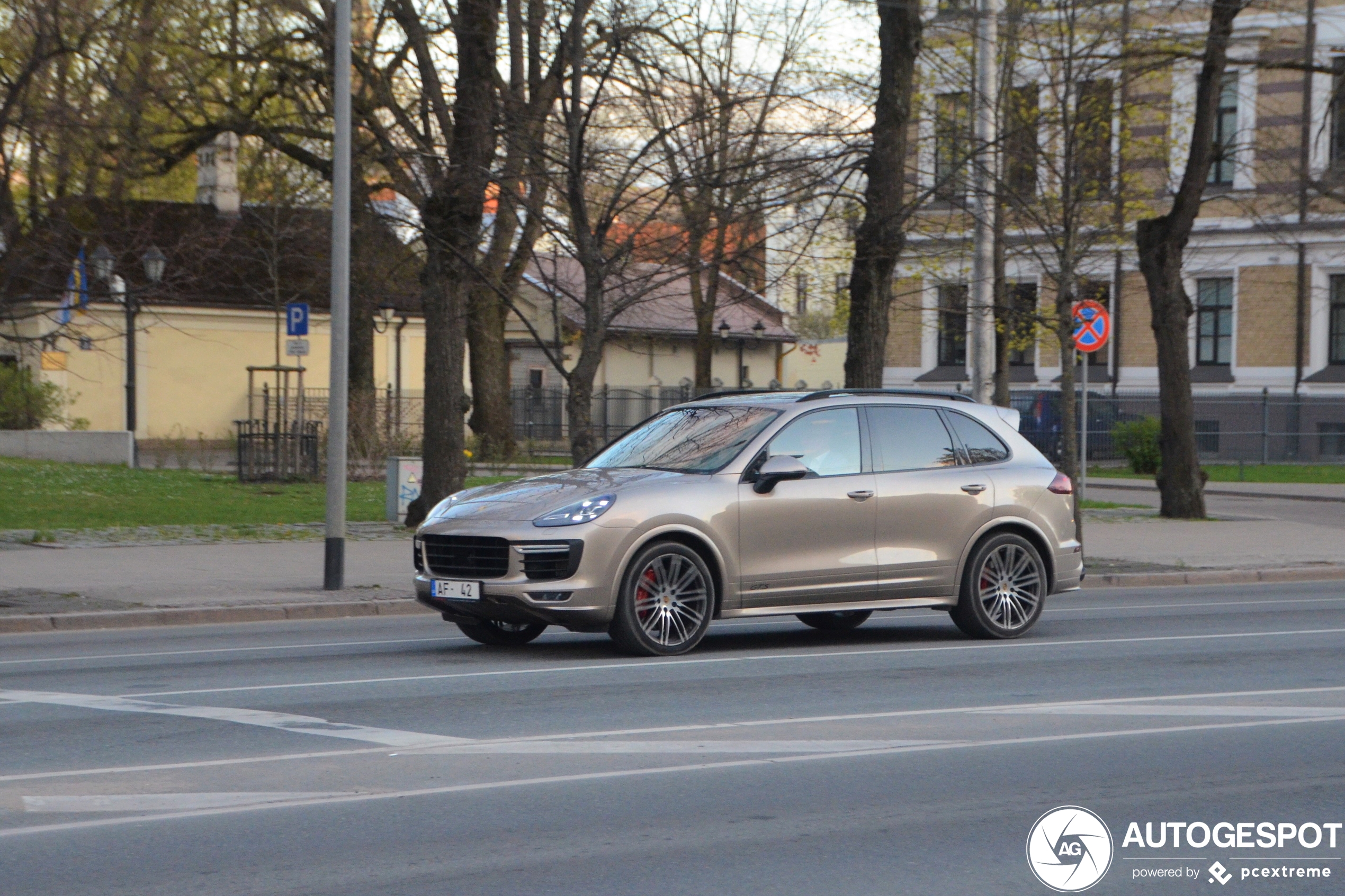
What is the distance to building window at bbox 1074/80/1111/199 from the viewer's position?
19.8 m

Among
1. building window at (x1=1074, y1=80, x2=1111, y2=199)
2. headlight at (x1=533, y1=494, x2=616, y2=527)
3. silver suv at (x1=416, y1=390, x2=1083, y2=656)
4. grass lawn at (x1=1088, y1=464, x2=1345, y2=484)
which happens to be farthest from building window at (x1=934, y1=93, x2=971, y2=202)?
grass lawn at (x1=1088, y1=464, x2=1345, y2=484)

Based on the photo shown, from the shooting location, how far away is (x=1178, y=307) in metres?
24.0

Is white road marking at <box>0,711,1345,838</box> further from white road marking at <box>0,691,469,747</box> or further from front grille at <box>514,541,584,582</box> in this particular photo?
front grille at <box>514,541,584,582</box>

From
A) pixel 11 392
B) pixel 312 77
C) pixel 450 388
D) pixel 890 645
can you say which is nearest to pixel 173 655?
pixel 890 645

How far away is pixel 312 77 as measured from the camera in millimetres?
27016

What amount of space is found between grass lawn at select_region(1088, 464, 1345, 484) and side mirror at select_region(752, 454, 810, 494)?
27.4m

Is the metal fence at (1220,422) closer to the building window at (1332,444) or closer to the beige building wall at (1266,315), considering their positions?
the building window at (1332,444)

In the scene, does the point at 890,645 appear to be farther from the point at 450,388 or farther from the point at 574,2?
the point at 450,388

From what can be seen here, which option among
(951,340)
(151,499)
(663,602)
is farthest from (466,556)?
(951,340)

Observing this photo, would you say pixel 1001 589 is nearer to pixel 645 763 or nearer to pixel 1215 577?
pixel 645 763

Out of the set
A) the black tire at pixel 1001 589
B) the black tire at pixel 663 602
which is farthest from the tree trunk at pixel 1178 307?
the black tire at pixel 663 602

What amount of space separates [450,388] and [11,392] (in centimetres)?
1869

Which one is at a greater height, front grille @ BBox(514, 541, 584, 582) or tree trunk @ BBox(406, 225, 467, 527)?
tree trunk @ BBox(406, 225, 467, 527)

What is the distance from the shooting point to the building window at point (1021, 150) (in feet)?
65.4
